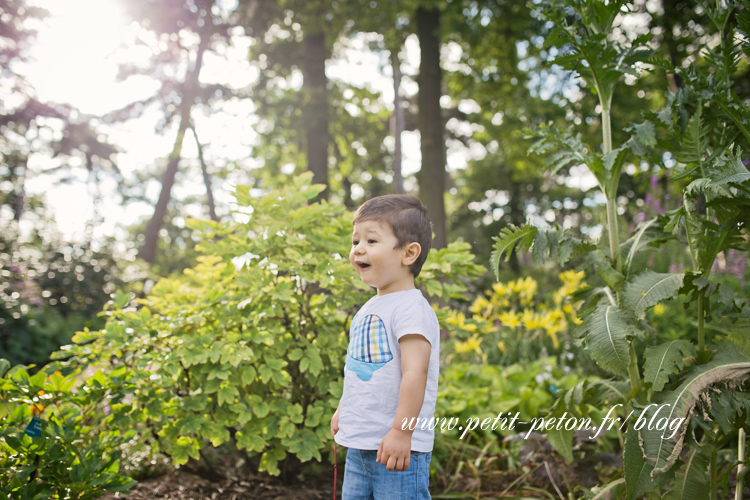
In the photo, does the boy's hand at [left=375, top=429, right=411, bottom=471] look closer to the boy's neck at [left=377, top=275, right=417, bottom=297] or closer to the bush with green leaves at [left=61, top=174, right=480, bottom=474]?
the boy's neck at [left=377, top=275, right=417, bottom=297]

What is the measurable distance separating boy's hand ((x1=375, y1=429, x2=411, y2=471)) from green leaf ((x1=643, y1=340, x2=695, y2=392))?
3.18ft

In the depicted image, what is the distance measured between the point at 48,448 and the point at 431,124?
290 inches

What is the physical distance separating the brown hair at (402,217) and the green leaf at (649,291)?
2.79 feet

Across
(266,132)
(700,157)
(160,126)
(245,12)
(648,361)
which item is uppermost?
(245,12)

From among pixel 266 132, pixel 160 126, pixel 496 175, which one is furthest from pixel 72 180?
pixel 496 175

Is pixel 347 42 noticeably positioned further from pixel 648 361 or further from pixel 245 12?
pixel 648 361

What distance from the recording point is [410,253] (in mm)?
1694

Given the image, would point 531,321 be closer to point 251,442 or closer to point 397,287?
point 251,442

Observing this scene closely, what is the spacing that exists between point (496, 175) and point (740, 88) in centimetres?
1009

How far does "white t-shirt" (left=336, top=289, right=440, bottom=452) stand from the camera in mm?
1541

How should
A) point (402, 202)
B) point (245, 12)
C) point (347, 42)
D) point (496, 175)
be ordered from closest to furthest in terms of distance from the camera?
point (402, 202)
point (245, 12)
point (347, 42)
point (496, 175)

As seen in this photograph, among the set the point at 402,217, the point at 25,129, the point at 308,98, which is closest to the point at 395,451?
the point at 402,217

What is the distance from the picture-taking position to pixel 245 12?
1035 centimetres

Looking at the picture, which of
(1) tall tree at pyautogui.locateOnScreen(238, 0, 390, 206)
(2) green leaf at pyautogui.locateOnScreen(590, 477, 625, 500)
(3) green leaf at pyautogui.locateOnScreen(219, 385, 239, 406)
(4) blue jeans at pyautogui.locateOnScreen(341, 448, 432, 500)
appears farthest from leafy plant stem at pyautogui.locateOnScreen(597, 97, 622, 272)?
(1) tall tree at pyautogui.locateOnScreen(238, 0, 390, 206)
